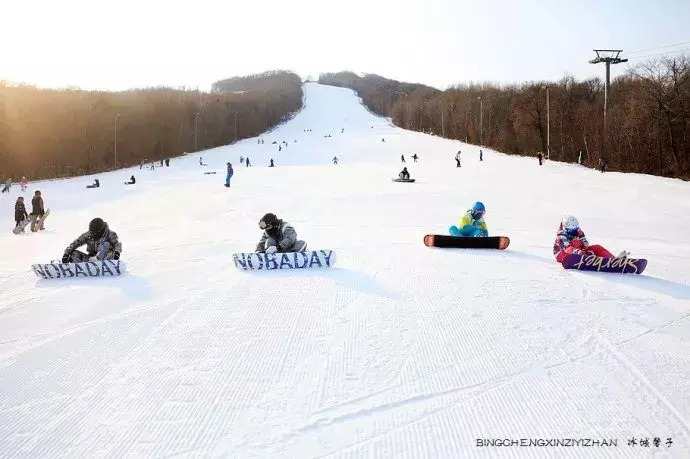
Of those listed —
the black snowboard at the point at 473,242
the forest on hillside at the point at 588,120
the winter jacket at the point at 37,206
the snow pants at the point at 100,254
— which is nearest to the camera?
the snow pants at the point at 100,254

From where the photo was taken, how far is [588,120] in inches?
1922

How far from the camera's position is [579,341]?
15.8 feet

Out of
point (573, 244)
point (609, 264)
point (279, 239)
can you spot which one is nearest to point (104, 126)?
point (279, 239)

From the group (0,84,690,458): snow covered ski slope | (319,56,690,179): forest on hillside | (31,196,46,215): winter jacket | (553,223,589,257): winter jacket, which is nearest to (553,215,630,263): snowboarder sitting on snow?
(553,223,589,257): winter jacket

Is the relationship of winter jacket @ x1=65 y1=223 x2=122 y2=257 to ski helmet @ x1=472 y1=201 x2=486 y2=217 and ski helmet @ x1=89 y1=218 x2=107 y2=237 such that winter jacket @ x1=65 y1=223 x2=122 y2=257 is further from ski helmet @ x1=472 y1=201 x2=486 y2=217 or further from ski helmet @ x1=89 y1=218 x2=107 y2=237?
ski helmet @ x1=472 y1=201 x2=486 y2=217

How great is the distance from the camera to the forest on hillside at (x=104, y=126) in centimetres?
6600

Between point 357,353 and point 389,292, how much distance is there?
207cm

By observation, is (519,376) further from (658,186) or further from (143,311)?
(658,186)

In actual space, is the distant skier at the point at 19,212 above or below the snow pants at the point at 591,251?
above

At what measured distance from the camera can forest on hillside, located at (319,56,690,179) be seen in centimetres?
3647

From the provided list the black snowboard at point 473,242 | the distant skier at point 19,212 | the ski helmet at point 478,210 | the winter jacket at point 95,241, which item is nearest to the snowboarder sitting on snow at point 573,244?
the black snowboard at point 473,242

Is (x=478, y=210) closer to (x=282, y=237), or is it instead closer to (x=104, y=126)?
(x=282, y=237)

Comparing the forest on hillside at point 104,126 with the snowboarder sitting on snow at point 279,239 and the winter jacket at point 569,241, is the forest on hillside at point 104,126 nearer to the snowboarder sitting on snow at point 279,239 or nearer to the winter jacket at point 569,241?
the snowboarder sitting on snow at point 279,239

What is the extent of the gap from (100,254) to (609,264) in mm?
7650
